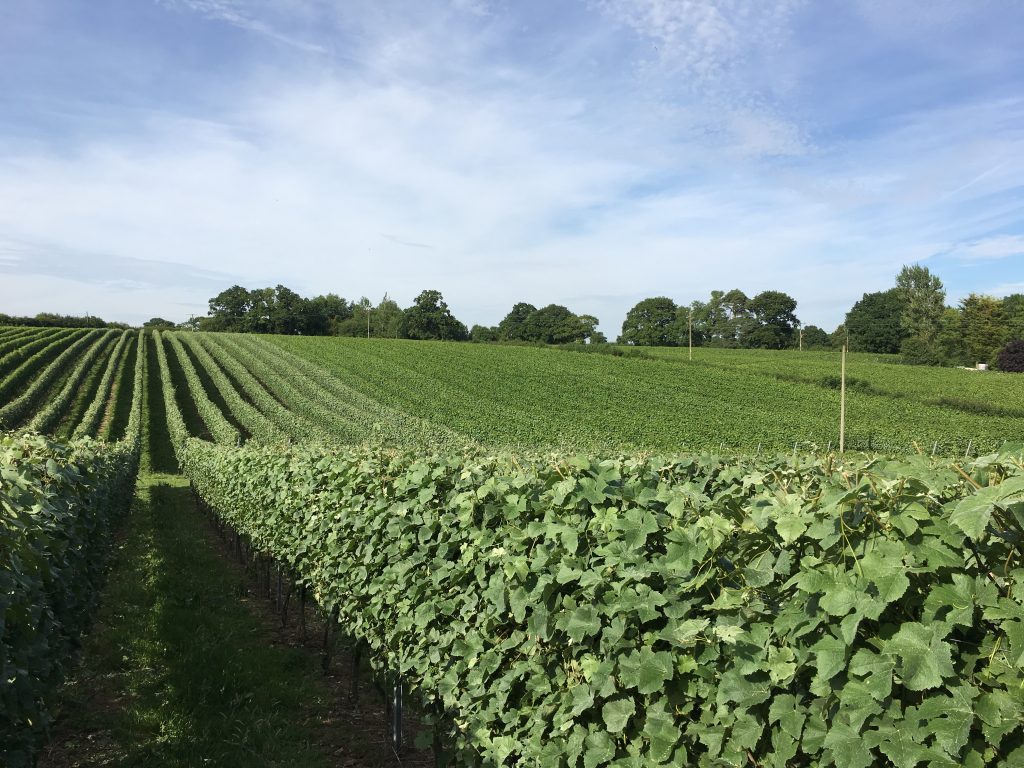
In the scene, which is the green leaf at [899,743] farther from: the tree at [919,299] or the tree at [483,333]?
the tree at [483,333]

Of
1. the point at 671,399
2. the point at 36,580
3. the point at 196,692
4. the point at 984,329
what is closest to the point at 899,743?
the point at 36,580

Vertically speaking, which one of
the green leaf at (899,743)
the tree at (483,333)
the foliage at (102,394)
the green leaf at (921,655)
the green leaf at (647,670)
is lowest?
the foliage at (102,394)

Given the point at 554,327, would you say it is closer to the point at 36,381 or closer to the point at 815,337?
the point at 815,337

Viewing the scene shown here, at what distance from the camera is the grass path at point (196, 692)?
519cm

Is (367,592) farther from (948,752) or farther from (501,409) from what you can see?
(501,409)

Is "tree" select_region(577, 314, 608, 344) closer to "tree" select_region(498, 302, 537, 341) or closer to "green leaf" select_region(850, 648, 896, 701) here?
"tree" select_region(498, 302, 537, 341)

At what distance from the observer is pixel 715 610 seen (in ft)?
8.14

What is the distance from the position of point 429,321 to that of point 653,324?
38707 millimetres

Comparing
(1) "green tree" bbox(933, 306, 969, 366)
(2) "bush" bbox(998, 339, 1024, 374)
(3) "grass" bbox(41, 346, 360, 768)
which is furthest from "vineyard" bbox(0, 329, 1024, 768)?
(1) "green tree" bbox(933, 306, 969, 366)

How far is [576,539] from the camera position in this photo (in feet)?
10.2

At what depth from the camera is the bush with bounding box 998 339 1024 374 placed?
62250 millimetres

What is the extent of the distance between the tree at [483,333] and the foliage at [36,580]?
128 meters

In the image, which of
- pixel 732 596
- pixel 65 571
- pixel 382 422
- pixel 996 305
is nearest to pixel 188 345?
pixel 382 422

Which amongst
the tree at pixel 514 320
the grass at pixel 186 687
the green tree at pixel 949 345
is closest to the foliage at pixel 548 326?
the tree at pixel 514 320
